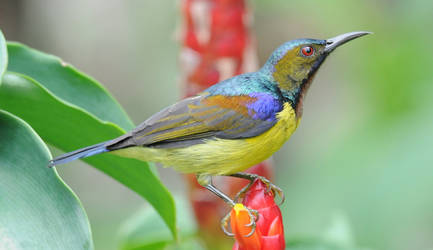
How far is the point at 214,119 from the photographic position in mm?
2416

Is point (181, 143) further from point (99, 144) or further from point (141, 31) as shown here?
point (141, 31)

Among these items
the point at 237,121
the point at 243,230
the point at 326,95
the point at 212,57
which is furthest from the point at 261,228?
the point at 326,95

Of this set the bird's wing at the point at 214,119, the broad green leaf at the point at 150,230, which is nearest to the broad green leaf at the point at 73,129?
the bird's wing at the point at 214,119

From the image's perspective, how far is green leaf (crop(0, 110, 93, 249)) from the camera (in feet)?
5.55

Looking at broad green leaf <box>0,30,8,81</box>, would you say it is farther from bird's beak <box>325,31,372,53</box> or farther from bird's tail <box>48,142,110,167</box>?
bird's beak <box>325,31,372,53</box>

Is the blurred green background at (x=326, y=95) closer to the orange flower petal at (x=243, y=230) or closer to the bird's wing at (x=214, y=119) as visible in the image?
the bird's wing at (x=214, y=119)

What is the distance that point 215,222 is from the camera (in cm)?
342

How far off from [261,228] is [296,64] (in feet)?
2.59

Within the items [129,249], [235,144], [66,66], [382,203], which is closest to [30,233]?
[66,66]

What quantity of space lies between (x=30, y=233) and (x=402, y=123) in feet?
14.6

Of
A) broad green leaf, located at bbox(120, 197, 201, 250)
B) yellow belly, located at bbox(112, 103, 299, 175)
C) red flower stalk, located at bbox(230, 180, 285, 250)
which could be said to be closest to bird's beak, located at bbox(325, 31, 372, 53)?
yellow belly, located at bbox(112, 103, 299, 175)

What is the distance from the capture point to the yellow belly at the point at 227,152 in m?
2.33

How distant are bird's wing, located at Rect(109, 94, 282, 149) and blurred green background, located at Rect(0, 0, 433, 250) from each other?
2.04 meters

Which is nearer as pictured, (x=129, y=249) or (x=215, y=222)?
(x=129, y=249)
